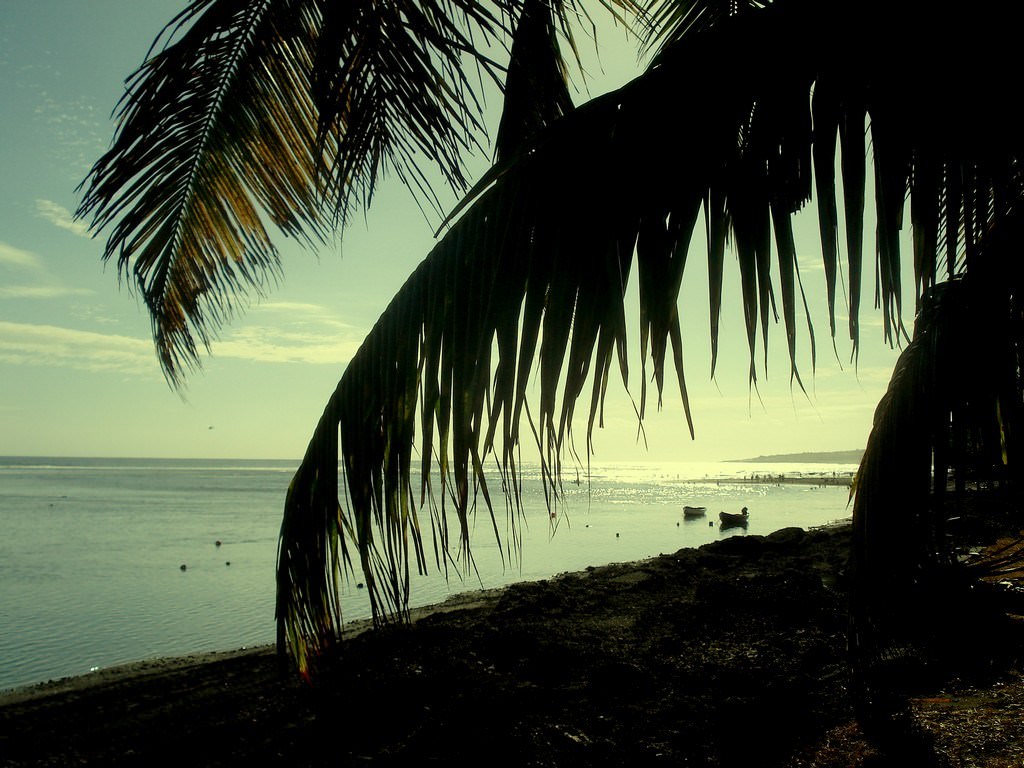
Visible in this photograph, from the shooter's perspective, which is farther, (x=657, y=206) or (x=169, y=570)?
(x=169, y=570)

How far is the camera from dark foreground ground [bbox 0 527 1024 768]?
4273 mm

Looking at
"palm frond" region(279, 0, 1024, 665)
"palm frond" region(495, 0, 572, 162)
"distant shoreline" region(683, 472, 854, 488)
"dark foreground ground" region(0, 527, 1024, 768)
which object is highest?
"palm frond" region(495, 0, 572, 162)

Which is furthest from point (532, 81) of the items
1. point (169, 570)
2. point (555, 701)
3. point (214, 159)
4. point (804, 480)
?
point (804, 480)

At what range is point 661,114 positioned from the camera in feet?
4.19

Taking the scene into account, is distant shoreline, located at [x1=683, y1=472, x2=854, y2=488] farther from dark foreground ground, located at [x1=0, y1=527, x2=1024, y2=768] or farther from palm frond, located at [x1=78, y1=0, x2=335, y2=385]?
palm frond, located at [x1=78, y1=0, x2=335, y2=385]

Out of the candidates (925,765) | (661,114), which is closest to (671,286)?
(661,114)

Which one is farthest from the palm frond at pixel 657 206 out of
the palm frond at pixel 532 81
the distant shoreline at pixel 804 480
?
the distant shoreline at pixel 804 480

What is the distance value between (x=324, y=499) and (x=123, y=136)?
66.6 inches

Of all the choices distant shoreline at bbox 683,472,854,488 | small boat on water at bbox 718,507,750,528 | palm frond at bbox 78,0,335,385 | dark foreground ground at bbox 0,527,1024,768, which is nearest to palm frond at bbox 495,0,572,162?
palm frond at bbox 78,0,335,385

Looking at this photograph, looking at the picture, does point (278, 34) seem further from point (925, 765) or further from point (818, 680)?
point (818, 680)

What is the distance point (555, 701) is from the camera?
5.64 meters

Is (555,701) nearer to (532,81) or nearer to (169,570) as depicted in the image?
(532,81)

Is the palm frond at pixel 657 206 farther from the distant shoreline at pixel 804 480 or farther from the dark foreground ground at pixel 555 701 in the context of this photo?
the distant shoreline at pixel 804 480

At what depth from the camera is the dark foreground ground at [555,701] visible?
4273 millimetres
